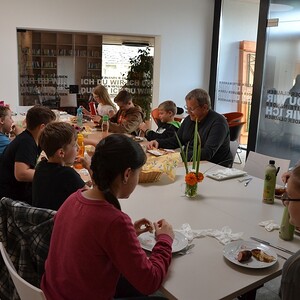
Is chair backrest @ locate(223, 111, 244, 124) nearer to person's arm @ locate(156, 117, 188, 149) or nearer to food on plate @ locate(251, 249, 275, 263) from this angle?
person's arm @ locate(156, 117, 188, 149)

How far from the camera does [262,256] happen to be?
1484mm

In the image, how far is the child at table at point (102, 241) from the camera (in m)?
1.22

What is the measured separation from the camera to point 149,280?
1246 mm

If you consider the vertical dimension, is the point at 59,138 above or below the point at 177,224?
above

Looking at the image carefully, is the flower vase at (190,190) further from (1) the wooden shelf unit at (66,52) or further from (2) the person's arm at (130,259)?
(1) the wooden shelf unit at (66,52)

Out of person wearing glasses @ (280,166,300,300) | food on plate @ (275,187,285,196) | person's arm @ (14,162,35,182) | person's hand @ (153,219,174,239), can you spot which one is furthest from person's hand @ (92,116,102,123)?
person wearing glasses @ (280,166,300,300)

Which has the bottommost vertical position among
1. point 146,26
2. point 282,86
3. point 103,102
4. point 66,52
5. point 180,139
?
point 180,139

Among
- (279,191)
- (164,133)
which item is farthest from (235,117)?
(279,191)

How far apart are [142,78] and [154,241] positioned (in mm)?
5396

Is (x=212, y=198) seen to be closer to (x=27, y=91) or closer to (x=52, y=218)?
(x=52, y=218)

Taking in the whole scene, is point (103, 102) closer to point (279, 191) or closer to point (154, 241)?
point (279, 191)

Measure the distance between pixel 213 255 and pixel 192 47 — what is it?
17.9 ft

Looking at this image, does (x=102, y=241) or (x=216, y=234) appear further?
Answer: (x=216, y=234)

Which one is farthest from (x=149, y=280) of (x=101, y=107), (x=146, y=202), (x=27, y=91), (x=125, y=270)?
(x=27, y=91)
